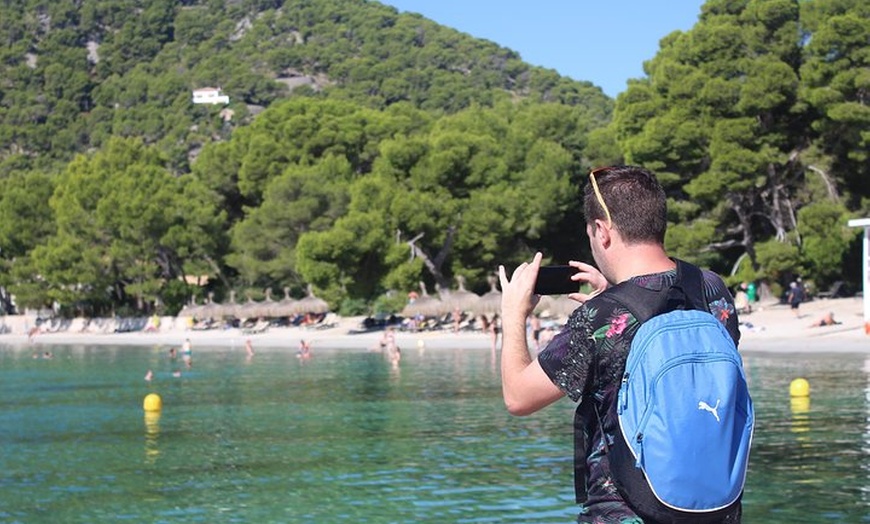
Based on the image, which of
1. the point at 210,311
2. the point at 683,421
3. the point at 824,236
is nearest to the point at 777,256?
the point at 824,236

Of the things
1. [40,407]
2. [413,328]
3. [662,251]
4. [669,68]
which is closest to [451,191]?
[413,328]

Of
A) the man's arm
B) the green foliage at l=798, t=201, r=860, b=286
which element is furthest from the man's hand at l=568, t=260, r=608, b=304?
the green foliage at l=798, t=201, r=860, b=286

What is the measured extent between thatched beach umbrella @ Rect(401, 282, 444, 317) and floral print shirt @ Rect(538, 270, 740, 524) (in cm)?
4752

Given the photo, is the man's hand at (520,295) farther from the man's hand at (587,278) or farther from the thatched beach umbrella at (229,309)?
the thatched beach umbrella at (229,309)

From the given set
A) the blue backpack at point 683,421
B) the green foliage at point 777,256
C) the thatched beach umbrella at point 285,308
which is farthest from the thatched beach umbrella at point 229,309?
the blue backpack at point 683,421

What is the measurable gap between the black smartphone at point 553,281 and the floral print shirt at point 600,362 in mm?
152

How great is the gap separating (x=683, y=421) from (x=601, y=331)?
393 mm

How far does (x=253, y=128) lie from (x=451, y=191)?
724 inches

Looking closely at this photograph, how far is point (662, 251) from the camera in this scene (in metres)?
3.59

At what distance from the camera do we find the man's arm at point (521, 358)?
3535 mm

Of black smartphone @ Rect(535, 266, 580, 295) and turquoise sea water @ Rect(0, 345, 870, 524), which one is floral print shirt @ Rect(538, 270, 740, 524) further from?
turquoise sea water @ Rect(0, 345, 870, 524)

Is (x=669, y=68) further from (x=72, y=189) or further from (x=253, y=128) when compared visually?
(x=72, y=189)

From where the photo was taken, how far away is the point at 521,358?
11.8 ft

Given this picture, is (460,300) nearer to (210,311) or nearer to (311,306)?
(311,306)
